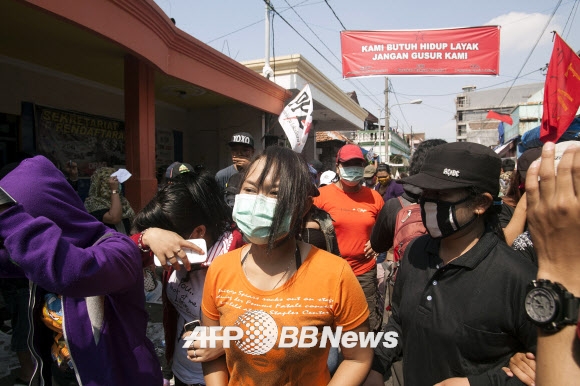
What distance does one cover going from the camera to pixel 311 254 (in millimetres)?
1395

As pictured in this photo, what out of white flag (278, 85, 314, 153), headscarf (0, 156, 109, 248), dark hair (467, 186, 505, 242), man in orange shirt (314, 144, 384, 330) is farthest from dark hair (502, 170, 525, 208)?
white flag (278, 85, 314, 153)

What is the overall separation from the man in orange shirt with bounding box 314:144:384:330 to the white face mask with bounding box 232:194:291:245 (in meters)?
2.04

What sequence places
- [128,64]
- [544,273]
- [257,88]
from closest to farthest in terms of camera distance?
1. [544,273]
2. [128,64]
3. [257,88]

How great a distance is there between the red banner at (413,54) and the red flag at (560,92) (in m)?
4.09

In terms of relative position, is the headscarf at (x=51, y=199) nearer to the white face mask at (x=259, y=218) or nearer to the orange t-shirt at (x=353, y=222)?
the white face mask at (x=259, y=218)

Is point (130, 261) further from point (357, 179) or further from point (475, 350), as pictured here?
point (357, 179)

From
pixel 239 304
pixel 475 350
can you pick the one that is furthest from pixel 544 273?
pixel 239 304

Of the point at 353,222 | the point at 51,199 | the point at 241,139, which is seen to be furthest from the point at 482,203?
the point at 241,139

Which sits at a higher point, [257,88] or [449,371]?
[257,88]

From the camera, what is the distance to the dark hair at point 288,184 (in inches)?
51.8

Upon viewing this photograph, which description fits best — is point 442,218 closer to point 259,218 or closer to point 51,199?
point 259,218

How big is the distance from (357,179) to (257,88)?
4884 mm

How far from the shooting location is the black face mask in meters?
1.47

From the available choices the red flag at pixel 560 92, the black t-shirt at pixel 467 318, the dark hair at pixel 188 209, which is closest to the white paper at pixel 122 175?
the dark hair at pixel 188 209
